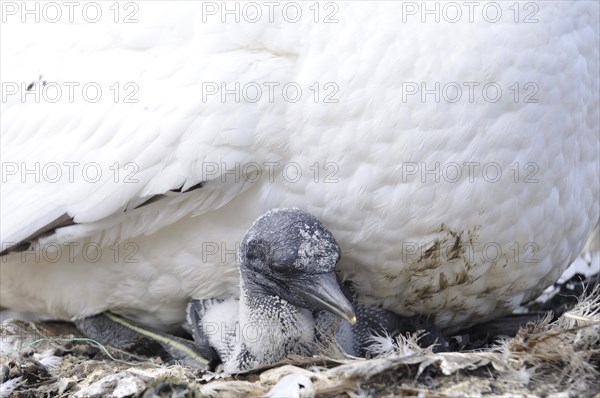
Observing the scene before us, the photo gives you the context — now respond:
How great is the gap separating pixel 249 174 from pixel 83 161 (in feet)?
2.34

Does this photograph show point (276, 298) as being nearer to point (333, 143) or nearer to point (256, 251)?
point (256, 251)

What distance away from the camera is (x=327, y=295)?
4547 millimetres

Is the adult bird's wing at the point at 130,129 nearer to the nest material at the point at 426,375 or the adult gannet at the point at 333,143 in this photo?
the adult gannet at the point at 333,143

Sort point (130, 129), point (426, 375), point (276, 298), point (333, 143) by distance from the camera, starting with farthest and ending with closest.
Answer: point (276, 298), point (130, 129), point (333, 143), point (426, 375)

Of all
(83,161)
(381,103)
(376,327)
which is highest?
(381,103)

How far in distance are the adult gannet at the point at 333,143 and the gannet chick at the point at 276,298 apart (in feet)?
0.46

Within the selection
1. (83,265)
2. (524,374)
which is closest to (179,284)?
(83,265)

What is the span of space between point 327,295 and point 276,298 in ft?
1.13

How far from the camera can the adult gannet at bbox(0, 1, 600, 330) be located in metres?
4.49

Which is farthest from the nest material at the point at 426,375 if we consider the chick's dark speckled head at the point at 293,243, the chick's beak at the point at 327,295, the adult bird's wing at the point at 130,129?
the adult bird's wing at the point at 130,129

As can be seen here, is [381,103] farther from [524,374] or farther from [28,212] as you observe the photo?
[28,212]

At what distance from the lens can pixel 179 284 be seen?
199 inches

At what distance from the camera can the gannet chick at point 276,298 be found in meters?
4.53

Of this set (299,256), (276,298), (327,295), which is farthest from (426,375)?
(276,298)
